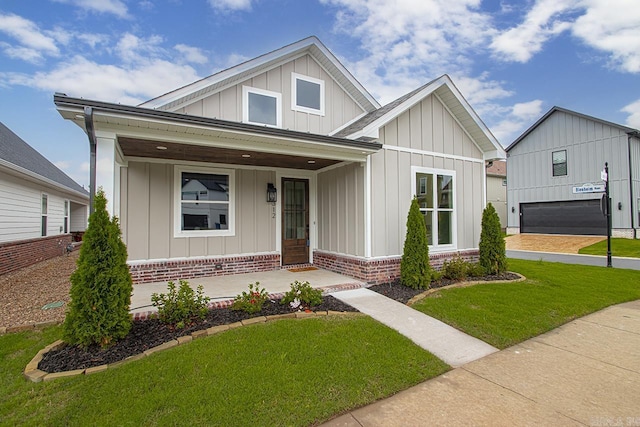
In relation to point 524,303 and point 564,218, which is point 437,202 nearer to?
point 524,303

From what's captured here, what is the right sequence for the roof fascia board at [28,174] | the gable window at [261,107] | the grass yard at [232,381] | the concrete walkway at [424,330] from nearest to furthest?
the grass yard at [232,381]
the concrete walkway at [424,330]
the gable window at [261,107]
the roof fascia board at [28,174]

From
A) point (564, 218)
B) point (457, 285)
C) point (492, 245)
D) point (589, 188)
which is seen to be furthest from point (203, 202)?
point (564, 218)

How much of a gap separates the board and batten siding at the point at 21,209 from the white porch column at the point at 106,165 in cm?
722

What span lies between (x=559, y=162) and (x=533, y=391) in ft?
70.3

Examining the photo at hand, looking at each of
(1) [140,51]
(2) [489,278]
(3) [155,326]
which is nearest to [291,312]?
(3) [155,326]

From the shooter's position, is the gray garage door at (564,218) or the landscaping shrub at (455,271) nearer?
the landscaping shrub at (455,271)

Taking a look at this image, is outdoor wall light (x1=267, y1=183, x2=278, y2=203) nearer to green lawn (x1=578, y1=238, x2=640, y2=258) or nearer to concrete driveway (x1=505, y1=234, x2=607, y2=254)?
concrete driveway (x1=505, y1=234, x2=607, y2=254)

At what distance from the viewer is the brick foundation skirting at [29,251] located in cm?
854

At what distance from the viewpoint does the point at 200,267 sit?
717cm

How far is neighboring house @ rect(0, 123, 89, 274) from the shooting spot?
869cm

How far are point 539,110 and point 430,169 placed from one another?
19524mm

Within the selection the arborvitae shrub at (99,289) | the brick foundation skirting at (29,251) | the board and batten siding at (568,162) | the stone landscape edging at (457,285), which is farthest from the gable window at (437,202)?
the board and batten siding at (568,162)

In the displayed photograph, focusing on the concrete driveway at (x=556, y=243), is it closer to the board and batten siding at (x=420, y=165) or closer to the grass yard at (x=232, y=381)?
the board and batten siding at (x=420, y=165)

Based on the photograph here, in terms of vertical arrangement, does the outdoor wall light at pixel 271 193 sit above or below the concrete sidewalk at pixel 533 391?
above
